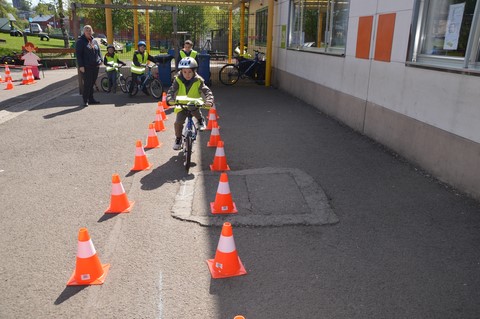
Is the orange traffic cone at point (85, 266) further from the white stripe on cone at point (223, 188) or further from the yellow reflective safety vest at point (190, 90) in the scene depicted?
the yellow reflective safety vest at point (190, 90)

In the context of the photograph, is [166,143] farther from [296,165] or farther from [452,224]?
[452,224]

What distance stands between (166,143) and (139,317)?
516 centimetres

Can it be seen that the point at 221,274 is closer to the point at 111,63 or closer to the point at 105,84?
the point at 111,63

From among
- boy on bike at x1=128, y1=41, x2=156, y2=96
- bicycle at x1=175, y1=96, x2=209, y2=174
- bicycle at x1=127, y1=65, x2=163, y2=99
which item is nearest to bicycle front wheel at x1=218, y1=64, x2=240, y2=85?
bicycle at x1=127, y1=65, x2=163, y2=99

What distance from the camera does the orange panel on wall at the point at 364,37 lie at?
26.1 ft

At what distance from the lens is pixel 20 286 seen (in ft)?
11.0

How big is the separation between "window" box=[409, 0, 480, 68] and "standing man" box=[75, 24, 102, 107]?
8.47 meters

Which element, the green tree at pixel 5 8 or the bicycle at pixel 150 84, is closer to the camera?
the bicycle at pixel 150 84

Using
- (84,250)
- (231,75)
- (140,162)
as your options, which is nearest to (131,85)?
(231,75)

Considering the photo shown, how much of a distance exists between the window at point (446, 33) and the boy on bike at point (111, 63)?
32.7ft

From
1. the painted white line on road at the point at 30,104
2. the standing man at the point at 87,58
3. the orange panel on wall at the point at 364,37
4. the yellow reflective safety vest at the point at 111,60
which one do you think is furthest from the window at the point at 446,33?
the yellow reflective safety vest at the point at 111,60

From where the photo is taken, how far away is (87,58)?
11.2 m

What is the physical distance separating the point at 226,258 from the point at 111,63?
37.7 ft

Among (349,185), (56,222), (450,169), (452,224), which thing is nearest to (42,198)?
(56,222)
